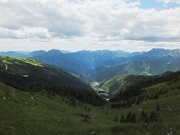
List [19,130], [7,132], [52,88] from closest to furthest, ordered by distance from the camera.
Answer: [7,132], [19,130], [52,88]

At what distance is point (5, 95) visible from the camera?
6103cm

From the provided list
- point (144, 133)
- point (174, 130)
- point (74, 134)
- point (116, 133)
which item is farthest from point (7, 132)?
point (174, 130)

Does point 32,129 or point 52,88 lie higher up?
point 32,129

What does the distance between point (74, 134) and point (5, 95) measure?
35.1 meters

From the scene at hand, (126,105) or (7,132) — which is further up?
(7,132)

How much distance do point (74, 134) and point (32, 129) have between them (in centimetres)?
535

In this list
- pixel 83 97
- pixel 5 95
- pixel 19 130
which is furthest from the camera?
pixel 83 97

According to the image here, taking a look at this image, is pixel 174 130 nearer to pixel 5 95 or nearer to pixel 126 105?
pixel 5 95

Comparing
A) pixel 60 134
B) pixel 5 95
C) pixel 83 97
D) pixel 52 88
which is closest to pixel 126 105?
pixel 83 97

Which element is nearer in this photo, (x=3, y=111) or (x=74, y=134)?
(x=74, y=134)

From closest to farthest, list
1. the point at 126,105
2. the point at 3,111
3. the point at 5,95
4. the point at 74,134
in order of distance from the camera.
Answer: the point at 74,134, the point at 3,111, the point at 5,95, the point at 126,105

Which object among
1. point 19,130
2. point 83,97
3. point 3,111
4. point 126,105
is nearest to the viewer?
point 19,130

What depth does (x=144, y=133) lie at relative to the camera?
29.6 meters

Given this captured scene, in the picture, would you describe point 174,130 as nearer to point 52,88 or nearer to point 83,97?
point 52,88
